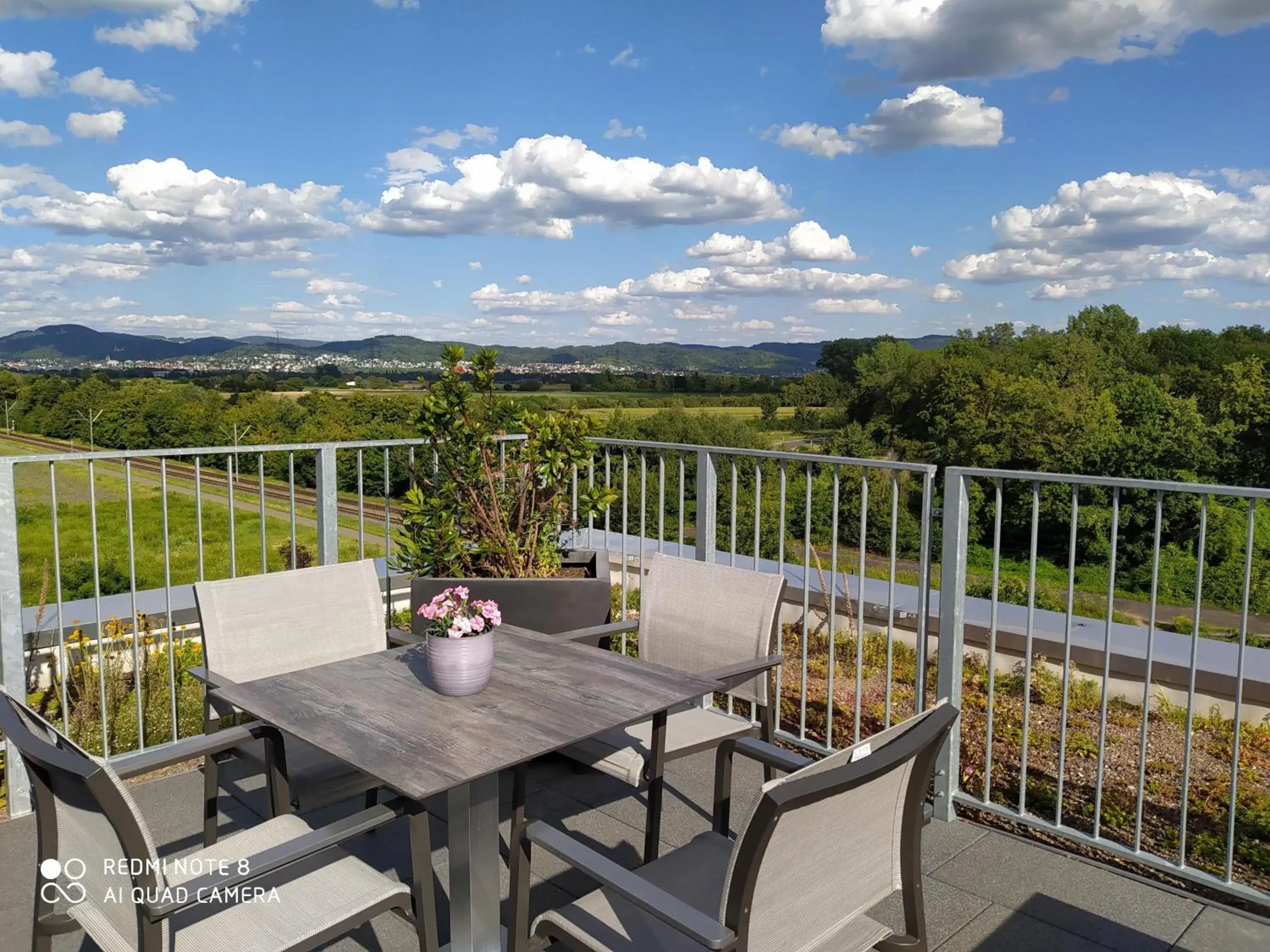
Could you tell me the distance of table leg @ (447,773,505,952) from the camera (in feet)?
6.27

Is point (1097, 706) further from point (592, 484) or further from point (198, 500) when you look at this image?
point (198, 500)

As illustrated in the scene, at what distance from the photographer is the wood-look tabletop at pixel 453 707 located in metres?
1.72

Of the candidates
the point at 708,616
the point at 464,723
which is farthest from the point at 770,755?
the point at 708,616

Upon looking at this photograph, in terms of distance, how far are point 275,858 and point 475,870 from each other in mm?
524

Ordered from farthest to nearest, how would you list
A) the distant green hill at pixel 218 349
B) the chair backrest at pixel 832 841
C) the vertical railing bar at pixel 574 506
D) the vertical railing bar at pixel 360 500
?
1. the distant green hill at pixel 218 349
2. the vertical railing bar at pixel 574 506
3. the vertical railing bar at pixel 360 500
4. the chair backrest at pixel 832 841

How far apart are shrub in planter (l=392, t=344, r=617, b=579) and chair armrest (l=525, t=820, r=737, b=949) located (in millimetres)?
2375

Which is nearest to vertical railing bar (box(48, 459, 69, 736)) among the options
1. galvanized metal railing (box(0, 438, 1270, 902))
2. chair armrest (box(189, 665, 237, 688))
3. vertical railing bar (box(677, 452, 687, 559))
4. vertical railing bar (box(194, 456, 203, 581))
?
galvanized metal railing (box(0, 438, 1270, 902))

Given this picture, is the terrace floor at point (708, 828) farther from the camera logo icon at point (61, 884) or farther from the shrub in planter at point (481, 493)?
the shrub in planter at point (481, 493)

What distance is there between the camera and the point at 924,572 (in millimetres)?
3057

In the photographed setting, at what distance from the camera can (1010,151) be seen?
1959 inches

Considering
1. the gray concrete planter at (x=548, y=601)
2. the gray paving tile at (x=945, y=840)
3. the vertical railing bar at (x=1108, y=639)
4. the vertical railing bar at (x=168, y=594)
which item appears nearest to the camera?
the vertical railing bar at (x=1108, y=639)

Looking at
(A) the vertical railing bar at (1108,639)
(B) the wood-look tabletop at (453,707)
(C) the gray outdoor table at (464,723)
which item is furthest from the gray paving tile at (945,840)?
(B) the wood-look tabletop at (453,707)

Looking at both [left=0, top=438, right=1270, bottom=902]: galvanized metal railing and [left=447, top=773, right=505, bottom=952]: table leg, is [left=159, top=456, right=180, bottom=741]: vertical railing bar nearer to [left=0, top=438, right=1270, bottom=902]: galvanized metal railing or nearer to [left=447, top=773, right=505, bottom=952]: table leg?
[left=0, top=438, right=1270, bottom=902]: galvanized metal railing

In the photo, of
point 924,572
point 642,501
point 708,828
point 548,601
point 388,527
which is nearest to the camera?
point 708,828
